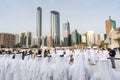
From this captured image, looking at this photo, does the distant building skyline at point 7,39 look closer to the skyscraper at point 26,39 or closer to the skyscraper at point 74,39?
the skyscraper at point 26,39

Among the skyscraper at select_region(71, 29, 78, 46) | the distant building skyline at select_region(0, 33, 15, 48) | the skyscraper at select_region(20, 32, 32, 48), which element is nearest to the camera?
the distant building skyline at select_region(0, 33, 15, 48)

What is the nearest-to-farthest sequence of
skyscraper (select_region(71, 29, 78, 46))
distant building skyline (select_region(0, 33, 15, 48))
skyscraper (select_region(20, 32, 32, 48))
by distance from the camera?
distant building skyline (select_region(0, 33, 15, 48)) < skyscraper (select_region(71, 29, 78, 46)) < skyscraper (select_region(20, 32, 32, 48))

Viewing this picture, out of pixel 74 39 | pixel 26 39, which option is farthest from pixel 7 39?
pixel 74 39

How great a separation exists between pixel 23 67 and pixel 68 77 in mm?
2012

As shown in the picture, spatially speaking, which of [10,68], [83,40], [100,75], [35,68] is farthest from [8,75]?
[83,40]

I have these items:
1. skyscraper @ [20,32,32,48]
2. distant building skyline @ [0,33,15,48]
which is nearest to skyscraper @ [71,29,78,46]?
skyscraper @ [20,32,32,48]

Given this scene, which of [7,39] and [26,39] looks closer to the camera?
[7,39]

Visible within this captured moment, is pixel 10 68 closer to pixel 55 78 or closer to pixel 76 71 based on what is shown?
pixel 55 78

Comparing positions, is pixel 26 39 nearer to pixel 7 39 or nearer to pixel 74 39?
pixel 7 39

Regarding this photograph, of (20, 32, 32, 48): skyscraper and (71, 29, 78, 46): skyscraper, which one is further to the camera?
(20, 32, 32, 48): skyscraper

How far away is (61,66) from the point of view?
646 cm

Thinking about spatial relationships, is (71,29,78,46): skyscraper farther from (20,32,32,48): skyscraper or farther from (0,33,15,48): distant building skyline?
(0,33,15,48): distant building skyline

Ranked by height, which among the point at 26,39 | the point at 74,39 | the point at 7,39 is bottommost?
the point at 74,39

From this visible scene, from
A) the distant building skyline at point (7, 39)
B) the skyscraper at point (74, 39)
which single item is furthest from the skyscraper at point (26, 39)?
the skyscraper at point (74, 39)
